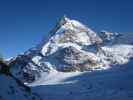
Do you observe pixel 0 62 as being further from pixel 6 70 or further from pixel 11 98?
pixel 11 98

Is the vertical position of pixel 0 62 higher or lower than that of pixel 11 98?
higher

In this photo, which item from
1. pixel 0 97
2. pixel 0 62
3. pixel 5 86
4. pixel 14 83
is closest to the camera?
pixel 0 97

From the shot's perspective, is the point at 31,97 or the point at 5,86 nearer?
the point at 5,86

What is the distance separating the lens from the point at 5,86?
39.1 m

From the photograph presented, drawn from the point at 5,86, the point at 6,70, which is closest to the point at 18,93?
the point at 5,86

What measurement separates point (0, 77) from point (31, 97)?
4756 mm

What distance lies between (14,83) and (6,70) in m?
3.81

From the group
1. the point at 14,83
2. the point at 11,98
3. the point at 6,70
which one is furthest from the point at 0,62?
the point at 11,98

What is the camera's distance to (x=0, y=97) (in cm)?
3631

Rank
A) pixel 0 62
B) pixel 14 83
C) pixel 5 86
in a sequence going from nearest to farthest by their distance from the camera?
pixel 5 86, pixel 14 83, pixel 0 62

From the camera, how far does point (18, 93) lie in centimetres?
4000

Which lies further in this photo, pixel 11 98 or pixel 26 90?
pixel 26 90

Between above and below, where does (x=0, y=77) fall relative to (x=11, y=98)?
above

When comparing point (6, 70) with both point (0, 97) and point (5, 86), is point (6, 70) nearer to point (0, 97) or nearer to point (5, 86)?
point (5, 86)
